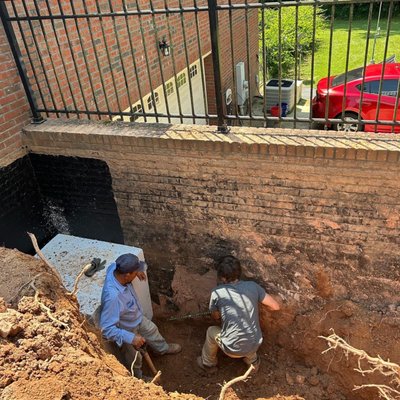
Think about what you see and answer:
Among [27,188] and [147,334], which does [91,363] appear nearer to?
[147,334]

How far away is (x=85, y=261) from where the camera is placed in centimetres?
406

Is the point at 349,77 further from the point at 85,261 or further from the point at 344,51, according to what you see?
the point at 344,51

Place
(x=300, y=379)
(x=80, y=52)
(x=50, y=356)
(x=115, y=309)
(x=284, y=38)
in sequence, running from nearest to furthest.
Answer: (x=50, y=356), (x=115, y=309), (x=300, y=379), (x=80, y=52), (x=284, y=38)

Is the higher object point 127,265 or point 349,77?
point 127,265

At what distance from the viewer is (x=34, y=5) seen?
4027 mm

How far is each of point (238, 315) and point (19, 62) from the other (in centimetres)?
336

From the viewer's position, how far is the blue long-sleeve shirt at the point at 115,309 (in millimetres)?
3414

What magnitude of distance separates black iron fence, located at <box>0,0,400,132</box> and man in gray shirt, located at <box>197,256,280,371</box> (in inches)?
57.9

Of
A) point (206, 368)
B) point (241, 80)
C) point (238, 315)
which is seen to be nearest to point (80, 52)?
point (238, 315)

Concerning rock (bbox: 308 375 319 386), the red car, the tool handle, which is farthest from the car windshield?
the tool handle

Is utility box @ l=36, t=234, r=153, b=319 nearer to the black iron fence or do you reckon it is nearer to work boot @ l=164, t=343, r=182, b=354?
work boot @ l=164, t=343, r=182, b=354

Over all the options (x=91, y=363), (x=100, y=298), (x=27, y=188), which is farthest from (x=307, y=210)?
(x=27, y=188)

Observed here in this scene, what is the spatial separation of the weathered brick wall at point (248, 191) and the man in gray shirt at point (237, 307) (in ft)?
0.98

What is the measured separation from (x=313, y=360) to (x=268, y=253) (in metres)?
1.30
